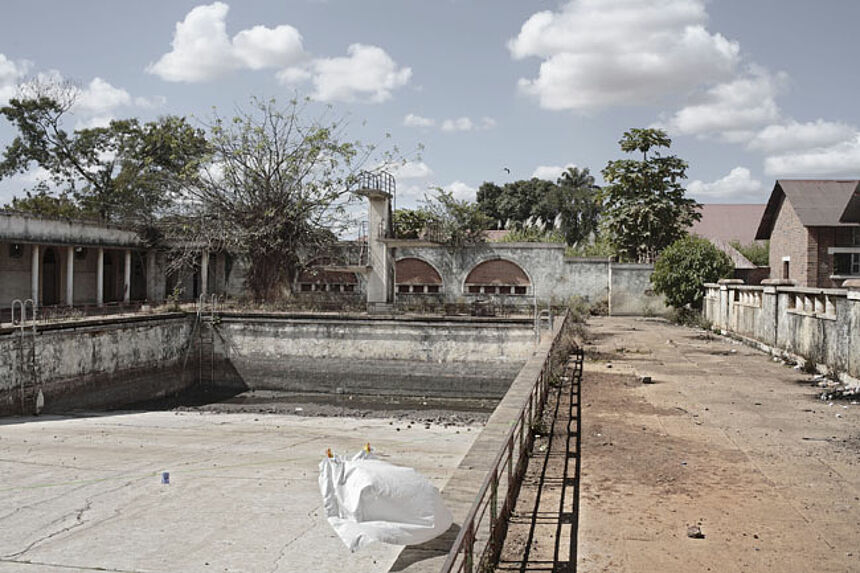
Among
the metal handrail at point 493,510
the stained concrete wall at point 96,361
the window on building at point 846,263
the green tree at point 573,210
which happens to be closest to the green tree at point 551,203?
the green tree at point 573,210

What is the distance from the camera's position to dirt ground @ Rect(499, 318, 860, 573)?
5324mm

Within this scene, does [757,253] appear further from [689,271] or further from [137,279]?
[137,279]

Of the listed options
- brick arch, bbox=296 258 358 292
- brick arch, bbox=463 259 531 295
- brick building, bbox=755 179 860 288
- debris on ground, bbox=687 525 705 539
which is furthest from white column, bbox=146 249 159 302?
debris on ground, bbox=687 525 705 539

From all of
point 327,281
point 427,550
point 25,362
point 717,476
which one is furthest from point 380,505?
point 327,281

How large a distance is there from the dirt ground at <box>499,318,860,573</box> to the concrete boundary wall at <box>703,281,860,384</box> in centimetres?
92

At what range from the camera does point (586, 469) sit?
7.54m

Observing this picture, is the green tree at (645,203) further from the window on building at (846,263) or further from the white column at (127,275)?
the white column at (127,275)

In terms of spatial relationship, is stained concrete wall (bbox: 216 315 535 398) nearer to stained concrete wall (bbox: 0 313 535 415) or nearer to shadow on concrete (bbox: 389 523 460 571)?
stained concrete wall (bbox: 0 313 535 415)

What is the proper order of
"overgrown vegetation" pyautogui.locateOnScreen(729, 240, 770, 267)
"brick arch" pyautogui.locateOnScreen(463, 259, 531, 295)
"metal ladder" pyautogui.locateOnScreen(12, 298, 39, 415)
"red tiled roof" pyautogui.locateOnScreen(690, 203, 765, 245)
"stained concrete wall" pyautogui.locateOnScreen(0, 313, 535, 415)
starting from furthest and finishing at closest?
"red tiled roof" pyautogui.locateOnScreen(690, 203, 765, 245) → "overgrown vegetation" pyautogui.locateOnScreen(729, 240, 770, 267) → "brick arch" pyautogui.locateOnScreen(463, 259, 531, 295) → "stained concrete wall" pyautogui.locateOnScreen(0, 313, 535, 415) → "metal ladder" pyautogui.locateOnScreen(12, 298, 39, 415)

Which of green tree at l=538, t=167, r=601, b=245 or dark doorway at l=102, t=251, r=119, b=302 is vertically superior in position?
green tree at l=538, t=167, r=601, b=245

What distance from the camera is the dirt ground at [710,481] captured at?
532cm

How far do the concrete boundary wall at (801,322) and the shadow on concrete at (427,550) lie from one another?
429 inches

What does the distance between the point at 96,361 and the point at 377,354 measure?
885cm

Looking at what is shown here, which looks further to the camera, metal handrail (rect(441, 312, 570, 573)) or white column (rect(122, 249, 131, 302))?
white column (rect(122, 249, 131, 302))
